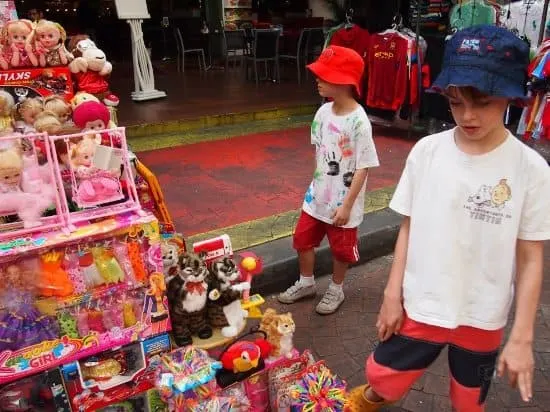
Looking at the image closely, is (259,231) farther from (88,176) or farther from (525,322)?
(525,322)

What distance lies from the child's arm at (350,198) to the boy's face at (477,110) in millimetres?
1192

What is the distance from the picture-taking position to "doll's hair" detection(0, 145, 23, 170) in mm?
1912

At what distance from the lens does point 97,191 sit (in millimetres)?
2107

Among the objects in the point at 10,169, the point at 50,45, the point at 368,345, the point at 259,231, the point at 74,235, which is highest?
the point at 50,45

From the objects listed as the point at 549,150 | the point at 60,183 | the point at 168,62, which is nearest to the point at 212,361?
the point at 60,183

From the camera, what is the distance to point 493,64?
5.23ft

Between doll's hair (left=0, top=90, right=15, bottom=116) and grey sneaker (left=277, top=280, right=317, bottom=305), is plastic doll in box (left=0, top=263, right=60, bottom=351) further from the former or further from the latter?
grey sneaker (left=277, top=280, right=317, bottom=305)

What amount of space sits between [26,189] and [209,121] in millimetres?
5664

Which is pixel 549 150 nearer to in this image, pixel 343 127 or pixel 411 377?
pixel 343 127

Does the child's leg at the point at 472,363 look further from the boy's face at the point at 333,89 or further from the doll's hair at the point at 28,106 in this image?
the doll's hair at the point at 28,106

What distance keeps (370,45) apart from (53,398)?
20.3ft

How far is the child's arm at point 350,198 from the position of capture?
2.89 m

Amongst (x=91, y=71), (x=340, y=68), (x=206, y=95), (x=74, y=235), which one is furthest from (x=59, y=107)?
(x=206, y=95)

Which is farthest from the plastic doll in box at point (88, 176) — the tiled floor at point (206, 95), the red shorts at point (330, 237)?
the tiled floor at point (206, 95)
